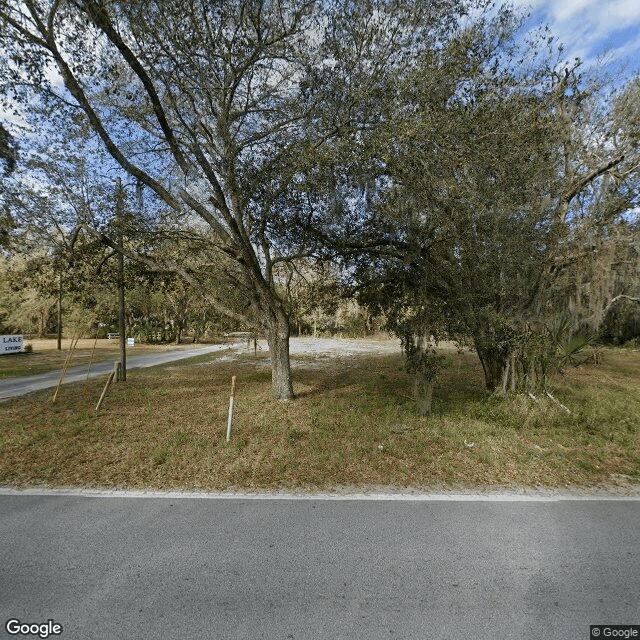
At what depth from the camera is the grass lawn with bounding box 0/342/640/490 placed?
4.44 m

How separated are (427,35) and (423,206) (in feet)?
8.12

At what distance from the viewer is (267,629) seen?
2143mm

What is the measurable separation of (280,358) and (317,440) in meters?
2.57

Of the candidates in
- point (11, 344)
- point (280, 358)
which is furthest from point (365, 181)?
point (11, 344)

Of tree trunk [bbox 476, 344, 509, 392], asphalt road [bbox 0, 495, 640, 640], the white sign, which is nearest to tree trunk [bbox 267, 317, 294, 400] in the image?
tree trunk [bbox 476, 344, 509, 392]

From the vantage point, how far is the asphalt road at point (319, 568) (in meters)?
2.20

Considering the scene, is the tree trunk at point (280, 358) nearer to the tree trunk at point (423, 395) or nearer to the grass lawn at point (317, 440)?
the grass lawn at point (317, 440)

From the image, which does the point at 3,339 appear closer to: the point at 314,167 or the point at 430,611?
the point at 314,167

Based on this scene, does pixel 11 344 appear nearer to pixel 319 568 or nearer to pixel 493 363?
pixel 493 363

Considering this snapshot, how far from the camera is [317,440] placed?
5566 millimetres

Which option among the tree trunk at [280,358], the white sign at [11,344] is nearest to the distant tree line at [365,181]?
the tree trunk at [280,358]

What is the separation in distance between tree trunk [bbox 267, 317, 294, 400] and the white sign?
56.7 ft

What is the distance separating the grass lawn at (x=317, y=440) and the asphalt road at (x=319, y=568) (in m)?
0.65

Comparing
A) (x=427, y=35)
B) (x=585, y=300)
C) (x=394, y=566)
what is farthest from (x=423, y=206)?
(x=585, y=300)
